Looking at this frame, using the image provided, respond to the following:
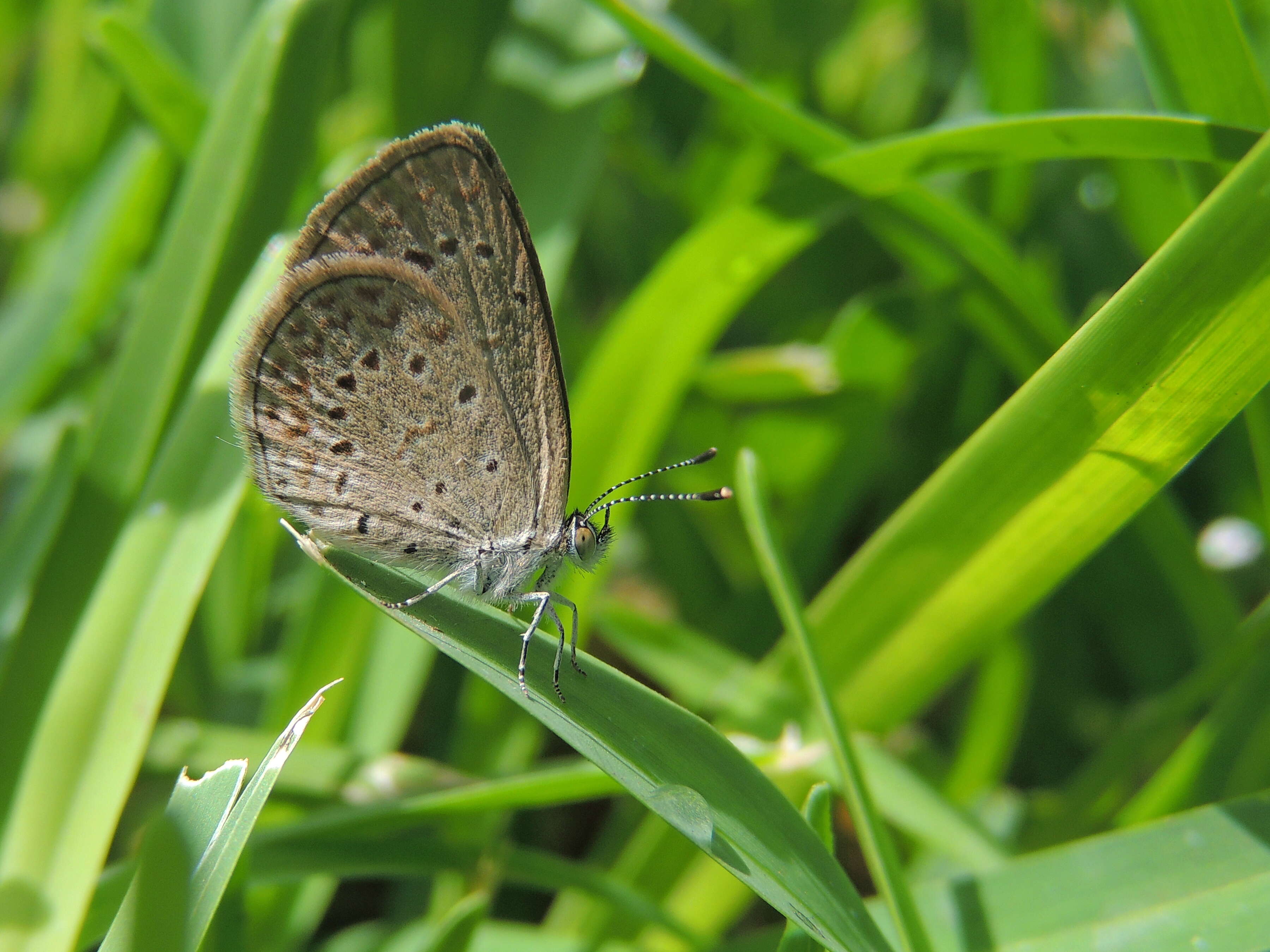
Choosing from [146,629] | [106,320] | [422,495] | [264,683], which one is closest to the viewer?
[146,629]

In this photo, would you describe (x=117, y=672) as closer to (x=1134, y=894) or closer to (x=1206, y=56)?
(x=1134, y=894)

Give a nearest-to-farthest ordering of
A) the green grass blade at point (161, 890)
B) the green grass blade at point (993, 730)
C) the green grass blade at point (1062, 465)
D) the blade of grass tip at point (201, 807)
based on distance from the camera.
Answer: the green grass blade at point (161, 890)
the blade of grass tip at point (201, 807)
the green grass blade at point (1062, 465)
the green grass blade at point (993, 730)

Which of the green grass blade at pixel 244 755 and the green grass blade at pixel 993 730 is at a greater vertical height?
the green grass blade at pixel 993 730

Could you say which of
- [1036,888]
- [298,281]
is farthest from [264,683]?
[1036,888]

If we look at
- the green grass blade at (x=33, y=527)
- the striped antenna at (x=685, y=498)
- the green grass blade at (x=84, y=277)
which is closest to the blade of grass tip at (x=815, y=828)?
the striped antenna at (x=685, y=498)

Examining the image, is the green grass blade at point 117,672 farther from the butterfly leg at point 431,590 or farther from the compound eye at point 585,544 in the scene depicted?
the compound eye at point 585,544

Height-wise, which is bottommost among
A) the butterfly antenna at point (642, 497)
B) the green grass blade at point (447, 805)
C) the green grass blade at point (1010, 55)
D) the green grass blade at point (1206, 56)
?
the green grass blade at point (447, 805)

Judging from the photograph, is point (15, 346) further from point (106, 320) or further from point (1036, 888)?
point (1036, 888)
